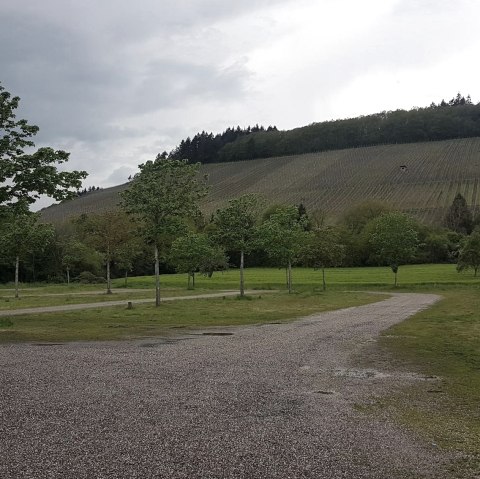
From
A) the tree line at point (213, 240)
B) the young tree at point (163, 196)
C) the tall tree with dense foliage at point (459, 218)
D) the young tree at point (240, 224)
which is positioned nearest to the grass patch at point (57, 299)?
the tree line at point (213, 240)

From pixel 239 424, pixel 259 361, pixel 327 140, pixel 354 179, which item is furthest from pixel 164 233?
pixel 327 140

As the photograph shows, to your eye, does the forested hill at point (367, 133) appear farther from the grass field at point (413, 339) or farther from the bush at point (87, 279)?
the grass field at point (413, 339)

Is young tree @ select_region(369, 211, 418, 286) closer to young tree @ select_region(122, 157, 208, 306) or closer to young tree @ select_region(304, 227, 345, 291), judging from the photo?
young tree @ select_region(304, 227, 345, 291)

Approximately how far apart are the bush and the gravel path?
6915cm

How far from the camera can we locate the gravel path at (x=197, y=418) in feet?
19.0

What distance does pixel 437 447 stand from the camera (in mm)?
6488

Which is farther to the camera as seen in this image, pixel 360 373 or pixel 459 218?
pixel 459 218

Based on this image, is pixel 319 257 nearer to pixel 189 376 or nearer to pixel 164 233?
pixel 164 233

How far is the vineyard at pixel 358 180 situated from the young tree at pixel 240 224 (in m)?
68.9

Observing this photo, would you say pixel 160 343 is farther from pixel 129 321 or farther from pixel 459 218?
pixel 459 218

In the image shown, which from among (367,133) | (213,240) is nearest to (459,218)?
(367,133)

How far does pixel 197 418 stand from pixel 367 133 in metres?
181

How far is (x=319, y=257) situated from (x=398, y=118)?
443 feet

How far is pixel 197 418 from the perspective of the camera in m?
7.57
